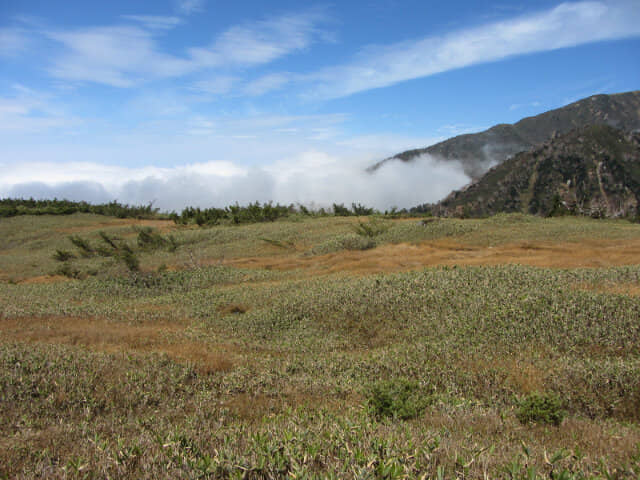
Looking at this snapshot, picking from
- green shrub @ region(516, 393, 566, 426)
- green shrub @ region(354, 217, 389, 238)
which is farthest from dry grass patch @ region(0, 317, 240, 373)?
green shrub @ region(354, 217, 389, 238)

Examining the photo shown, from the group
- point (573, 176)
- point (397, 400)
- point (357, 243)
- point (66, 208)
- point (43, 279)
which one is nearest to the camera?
point (397, 400)

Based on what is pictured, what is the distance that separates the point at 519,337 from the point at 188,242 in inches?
900

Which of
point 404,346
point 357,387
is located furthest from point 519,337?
point 357,387

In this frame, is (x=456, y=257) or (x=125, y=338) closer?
(x=125, y=338)

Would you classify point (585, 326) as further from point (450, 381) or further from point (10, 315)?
point (10, 315)

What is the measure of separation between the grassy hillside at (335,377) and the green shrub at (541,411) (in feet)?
0.06

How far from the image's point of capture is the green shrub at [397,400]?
4230 millimetres

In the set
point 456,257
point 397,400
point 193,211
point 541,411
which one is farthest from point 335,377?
point 193,211

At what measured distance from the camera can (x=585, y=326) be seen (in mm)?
6625

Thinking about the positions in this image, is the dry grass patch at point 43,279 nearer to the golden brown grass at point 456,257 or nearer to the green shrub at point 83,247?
the green shrub at point 83,247

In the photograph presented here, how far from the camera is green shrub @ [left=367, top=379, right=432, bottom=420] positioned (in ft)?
13.9

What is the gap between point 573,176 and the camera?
98500 millimetres

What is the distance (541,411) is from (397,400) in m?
1.39

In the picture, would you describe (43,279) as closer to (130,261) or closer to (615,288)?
(130,261)
